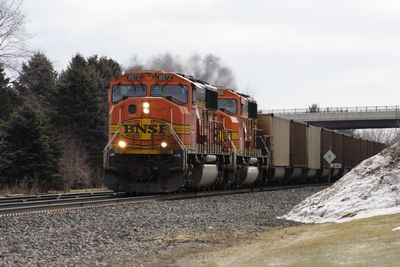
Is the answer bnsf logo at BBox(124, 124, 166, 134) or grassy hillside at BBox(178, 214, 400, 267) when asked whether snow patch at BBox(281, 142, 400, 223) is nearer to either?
grassy hillside at BBox(178, 214, 400, 267)

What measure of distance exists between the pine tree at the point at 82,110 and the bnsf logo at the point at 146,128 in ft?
82.3

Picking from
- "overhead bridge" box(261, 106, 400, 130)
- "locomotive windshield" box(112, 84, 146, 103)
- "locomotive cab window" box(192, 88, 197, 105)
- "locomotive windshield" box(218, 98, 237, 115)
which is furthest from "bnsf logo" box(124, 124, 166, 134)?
"overhead bridge" box(261, 106, 400, 130)

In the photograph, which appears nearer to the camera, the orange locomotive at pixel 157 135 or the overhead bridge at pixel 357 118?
→ the orange locomotive at pixel 157 135

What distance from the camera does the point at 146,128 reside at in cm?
2064

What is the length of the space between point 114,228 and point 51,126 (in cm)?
2387

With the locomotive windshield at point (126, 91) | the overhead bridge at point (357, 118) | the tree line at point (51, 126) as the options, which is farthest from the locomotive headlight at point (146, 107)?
the overhead bridge at point (357, 118)

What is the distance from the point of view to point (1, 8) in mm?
37781

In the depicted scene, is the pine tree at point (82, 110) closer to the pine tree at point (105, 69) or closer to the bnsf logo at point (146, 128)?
the pine tree at point (105, 69)

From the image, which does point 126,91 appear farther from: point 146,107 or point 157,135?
point 157,135

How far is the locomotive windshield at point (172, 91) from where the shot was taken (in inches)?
833

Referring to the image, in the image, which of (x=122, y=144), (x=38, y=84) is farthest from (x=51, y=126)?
(x=122, y=144)

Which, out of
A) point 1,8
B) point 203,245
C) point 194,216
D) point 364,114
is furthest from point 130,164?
point 364,114

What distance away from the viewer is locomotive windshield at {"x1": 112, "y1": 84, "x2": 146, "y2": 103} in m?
21.4

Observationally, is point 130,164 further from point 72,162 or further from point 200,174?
point 72,162
